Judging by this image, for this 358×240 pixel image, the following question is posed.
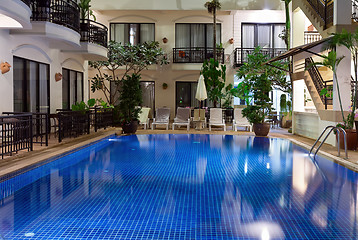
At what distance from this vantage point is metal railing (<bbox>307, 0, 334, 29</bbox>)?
35.7 ft

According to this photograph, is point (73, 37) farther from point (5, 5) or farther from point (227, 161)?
point (227, 161)

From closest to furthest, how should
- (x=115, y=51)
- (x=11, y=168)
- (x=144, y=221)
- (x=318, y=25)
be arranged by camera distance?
(x=144, y=221) < (x=11, y=168) < (x=318, y=25) < (x=115, y=51)

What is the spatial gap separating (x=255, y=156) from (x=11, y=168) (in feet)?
18.6

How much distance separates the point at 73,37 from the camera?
11.7 meters

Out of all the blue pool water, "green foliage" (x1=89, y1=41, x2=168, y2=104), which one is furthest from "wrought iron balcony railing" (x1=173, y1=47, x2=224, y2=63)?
the blue pool water

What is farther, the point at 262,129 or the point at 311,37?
the point at 311,37

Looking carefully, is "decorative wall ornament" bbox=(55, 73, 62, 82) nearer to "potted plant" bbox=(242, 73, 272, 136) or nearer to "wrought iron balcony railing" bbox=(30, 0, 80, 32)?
"wrought iron balcony railing" bbox=(30, 0, 80, 32)

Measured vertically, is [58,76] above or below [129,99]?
above

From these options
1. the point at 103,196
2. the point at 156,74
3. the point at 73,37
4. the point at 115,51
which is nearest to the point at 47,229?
the point at 103,196

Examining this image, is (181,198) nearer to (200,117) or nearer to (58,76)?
(58,76)

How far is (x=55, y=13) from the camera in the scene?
10.9 metres

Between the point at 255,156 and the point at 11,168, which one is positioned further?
the point at 255,156

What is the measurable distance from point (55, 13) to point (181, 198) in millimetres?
7723

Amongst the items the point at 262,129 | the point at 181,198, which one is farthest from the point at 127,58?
the point at 181,198
